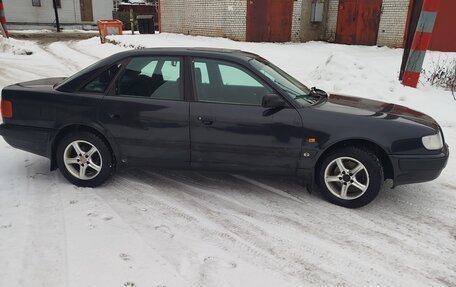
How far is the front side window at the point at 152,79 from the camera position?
4.07 m

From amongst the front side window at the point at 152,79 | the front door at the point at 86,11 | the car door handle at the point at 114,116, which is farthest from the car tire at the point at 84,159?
the front door at the point at 86,11

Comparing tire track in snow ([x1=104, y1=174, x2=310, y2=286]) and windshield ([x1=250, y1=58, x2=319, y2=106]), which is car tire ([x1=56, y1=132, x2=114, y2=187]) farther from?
windshield ([x1=250, y1=58, x2=319, y2=106])

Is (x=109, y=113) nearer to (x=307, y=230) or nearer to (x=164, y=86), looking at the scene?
(x=164, y=86)

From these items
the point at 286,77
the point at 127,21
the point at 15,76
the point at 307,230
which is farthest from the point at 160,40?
the point at 127,21

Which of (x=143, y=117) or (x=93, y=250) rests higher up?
(x=143, y=117)

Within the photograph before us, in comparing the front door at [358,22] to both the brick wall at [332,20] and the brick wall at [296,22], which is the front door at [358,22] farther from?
the brick wall at [296,22]

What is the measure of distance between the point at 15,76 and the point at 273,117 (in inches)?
358

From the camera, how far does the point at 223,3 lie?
17.6m

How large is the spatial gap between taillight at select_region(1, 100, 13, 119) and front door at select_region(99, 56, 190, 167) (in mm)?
1046

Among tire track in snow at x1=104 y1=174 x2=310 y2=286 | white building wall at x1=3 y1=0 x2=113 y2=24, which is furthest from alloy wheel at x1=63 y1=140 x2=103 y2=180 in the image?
white building wall at x1=3 y1=0 x2=113 y2=24

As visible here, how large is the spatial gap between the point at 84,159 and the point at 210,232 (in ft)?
5.52

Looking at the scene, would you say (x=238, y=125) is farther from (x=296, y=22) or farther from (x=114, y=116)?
(x=296, y=22)

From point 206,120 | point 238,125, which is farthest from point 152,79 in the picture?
point 238,125

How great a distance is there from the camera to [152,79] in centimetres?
414
